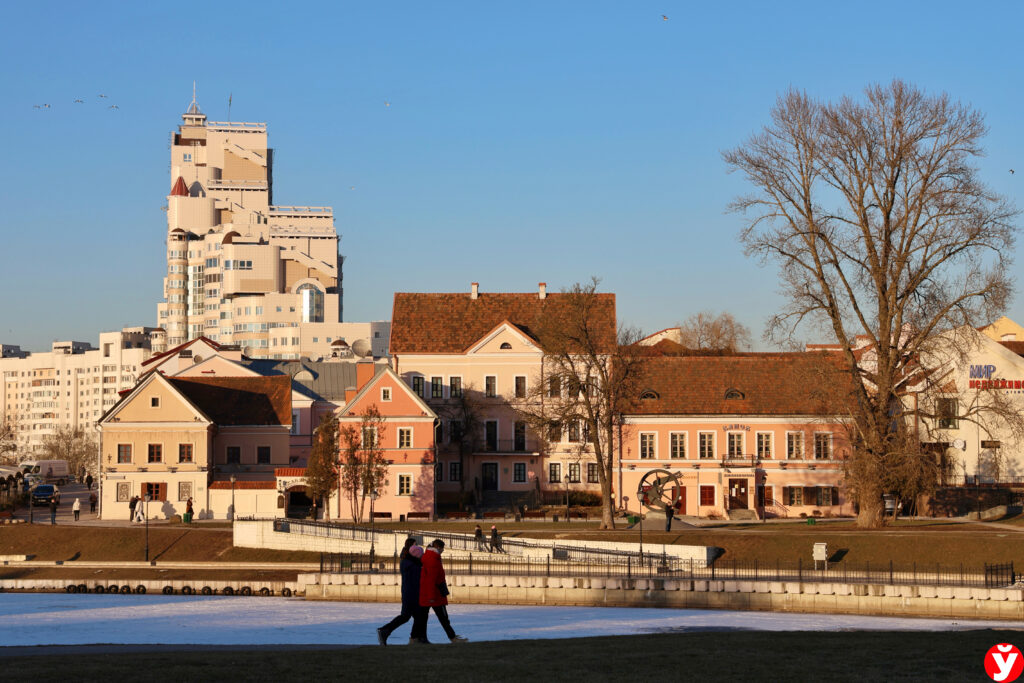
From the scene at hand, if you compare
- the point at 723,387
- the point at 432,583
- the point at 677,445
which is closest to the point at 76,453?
the point at 677,445

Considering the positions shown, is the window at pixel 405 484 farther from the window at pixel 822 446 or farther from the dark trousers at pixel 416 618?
the dark trousers at pixel 416 618

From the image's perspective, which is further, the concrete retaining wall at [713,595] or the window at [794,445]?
the window at [794,445]

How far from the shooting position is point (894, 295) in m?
57.5

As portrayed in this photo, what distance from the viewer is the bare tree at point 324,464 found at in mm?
67625

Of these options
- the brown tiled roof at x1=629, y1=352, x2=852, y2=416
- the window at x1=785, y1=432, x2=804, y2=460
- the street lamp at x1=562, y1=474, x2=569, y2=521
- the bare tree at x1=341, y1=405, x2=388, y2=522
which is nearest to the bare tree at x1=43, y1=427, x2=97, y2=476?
the bare tree at x1=341, y1=405, x2=388, y2=522

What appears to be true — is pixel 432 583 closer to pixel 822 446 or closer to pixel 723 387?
pixel 822 446

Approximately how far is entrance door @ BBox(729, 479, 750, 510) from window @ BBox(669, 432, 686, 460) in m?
3.13

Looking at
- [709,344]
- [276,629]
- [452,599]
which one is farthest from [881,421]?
[709,344]

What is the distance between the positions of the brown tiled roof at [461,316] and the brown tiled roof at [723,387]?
15.5 ft

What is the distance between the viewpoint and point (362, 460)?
68.9 metres

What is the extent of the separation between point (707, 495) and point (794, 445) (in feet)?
18.7

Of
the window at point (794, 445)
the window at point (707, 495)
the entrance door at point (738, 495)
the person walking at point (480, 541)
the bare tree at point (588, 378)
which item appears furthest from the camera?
the window at point (794, 445)

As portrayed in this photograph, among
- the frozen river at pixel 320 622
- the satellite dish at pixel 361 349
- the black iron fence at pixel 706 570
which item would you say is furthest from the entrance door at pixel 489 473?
the satellite dish at pixel 361 349

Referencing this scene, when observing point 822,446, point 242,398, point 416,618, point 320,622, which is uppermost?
point 242,398
